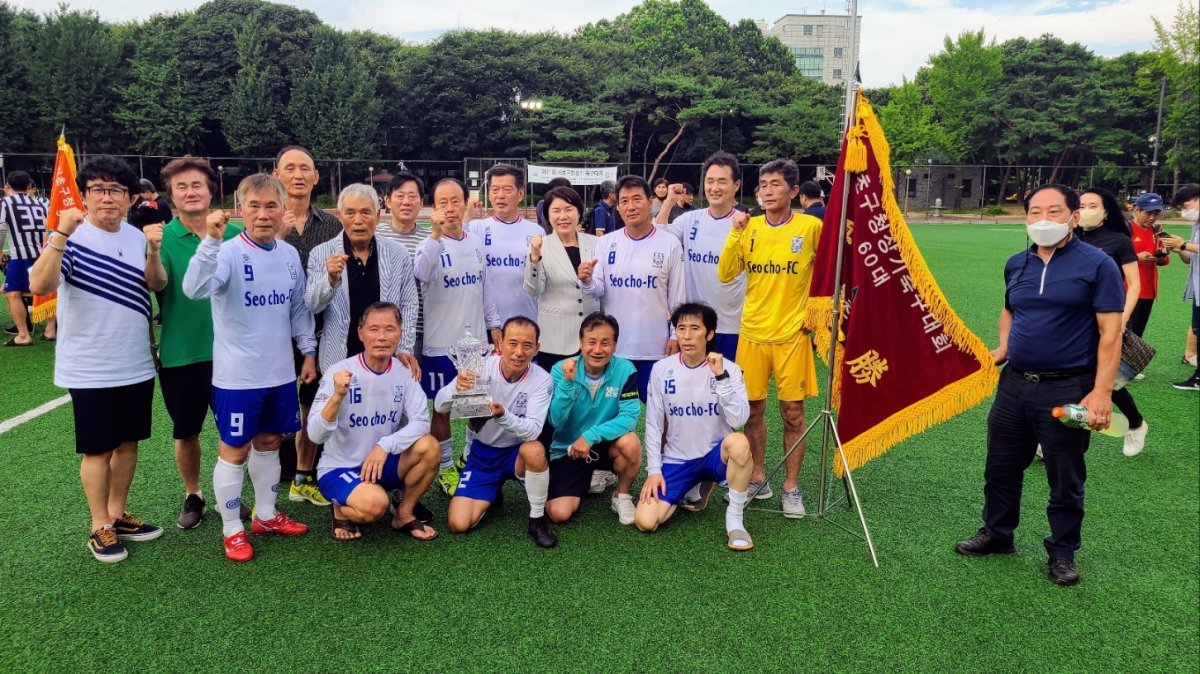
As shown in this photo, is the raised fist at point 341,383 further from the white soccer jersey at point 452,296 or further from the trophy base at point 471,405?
the white soccer jersey at point 452,296

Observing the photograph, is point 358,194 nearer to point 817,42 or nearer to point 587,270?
point 587,270

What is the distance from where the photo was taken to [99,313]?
333 centimetres

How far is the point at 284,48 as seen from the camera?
127ft

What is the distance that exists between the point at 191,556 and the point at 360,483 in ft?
2.69

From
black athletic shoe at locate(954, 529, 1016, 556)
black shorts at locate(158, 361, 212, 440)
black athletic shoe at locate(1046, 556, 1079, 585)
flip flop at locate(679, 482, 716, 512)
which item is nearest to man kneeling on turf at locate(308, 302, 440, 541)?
black shorts at locate(158, 361, 212, 440)

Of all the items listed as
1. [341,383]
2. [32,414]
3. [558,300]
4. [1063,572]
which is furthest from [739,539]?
[32,414]

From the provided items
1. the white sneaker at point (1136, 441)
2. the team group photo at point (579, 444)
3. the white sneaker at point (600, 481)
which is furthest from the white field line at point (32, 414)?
the white sneaker at point (1136, 441)

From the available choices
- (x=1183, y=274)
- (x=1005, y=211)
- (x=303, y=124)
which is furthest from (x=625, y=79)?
(x=1183, y=274)

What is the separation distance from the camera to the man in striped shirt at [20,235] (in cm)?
785

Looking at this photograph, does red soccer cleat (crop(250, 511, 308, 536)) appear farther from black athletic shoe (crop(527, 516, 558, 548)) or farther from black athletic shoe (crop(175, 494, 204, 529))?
black athletic shoe (crop(527, 516, 558, 548))

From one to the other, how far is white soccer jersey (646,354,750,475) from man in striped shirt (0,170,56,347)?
749cm

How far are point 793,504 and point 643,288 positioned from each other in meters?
1.47

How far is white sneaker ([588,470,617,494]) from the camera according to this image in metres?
4.45

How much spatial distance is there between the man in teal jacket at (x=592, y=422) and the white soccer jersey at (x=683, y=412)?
0.12 meters
